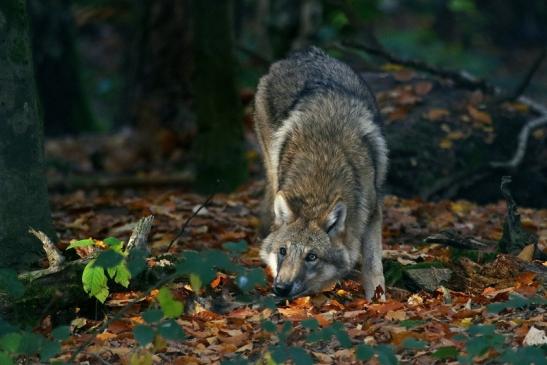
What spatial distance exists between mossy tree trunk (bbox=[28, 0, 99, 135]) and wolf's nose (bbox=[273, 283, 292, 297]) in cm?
1271

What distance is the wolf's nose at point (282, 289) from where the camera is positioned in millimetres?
7129

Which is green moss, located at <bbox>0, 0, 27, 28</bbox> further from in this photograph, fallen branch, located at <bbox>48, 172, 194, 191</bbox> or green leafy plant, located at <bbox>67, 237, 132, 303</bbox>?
fallen branch, located at <bbox>48, 172, 194, 191</bbox>

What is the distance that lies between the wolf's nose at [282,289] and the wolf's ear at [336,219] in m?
0.71

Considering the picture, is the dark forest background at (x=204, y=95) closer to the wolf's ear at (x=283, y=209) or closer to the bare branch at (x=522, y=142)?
the bare branch at (x=522, y=142)

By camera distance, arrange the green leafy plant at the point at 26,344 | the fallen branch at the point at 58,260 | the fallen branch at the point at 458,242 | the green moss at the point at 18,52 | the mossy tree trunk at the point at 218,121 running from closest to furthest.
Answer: the green leafy plant at the point at 26,344, the fallen branch at the point at 58,260, the green moss at the point at 18,52, the fallen branch at the point at 458,242, the mossy tree trunk at the point at 218,121

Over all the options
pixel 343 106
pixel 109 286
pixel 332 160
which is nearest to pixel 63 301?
pixel 109 286

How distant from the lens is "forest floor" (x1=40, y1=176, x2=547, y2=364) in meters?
6.12

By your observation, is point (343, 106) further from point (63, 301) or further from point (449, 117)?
point (449, 117)

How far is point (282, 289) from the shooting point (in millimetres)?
7133

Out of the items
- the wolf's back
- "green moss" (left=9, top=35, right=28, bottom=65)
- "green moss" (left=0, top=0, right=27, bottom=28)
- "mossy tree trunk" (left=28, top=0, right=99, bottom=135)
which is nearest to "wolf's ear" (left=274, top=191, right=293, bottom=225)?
the wolf's back

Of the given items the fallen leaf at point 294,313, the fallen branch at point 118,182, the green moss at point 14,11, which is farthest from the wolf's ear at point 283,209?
the fallen branch at point 118,182

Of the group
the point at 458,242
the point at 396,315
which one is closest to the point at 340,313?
the point at 396,315

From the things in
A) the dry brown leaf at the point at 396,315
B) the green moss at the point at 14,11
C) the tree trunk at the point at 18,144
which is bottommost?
the dry brown leaf at the point at 396,315

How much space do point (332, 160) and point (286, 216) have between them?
2.45 ft
